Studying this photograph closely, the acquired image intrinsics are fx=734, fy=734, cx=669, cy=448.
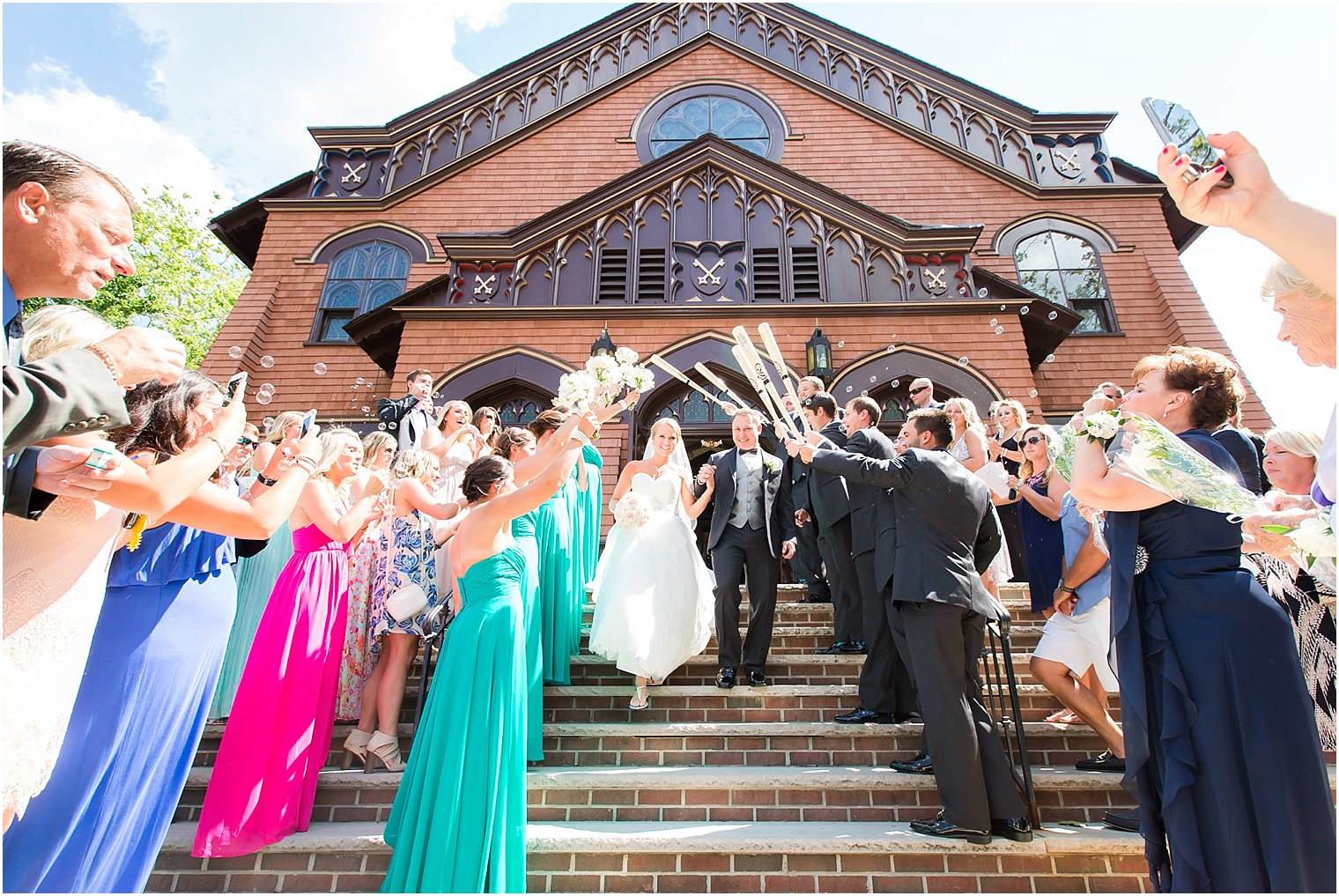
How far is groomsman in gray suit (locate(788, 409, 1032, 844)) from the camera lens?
369 centimetres

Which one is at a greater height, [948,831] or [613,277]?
[613,277]

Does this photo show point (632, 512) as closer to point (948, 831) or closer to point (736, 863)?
point (736, 863)

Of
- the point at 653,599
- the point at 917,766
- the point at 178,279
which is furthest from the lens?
the point at 178,279

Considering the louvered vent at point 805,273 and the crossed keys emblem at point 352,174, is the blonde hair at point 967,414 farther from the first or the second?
the crossed keys emblem at point 352,174

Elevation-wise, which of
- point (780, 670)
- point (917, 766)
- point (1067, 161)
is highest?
point (1067, 161)

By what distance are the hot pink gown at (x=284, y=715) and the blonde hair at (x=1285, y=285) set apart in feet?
15.2

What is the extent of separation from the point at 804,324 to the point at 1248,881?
9732 millimetres

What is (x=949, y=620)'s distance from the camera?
3.91m

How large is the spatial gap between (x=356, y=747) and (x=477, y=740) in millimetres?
1671

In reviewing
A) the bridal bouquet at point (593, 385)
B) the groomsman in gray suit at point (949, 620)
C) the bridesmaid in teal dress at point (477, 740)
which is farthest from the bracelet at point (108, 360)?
the groomsman in gray suit at point (949, 620)

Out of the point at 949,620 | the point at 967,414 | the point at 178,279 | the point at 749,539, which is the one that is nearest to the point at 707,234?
the point at 967,414

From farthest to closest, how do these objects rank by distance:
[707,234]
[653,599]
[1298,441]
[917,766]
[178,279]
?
[178,279] < [707,234] < [653,599] < [917,766] < [1298,441]

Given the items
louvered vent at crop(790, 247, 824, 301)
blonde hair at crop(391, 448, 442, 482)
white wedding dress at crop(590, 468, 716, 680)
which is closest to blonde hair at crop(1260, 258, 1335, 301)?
white wedding dress at crop(590, 468, 716, 680)

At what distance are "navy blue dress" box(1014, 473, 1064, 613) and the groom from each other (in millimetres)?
1854
